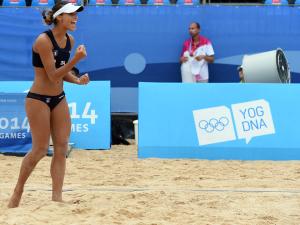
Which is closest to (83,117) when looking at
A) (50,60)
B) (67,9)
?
(67,9)

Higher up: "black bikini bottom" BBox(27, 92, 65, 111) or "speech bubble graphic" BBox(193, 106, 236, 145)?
"black bikini bottom" BBox(27, 92, 65, 111)

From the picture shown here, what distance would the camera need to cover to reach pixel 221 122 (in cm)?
920

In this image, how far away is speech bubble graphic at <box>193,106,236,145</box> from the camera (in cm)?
920

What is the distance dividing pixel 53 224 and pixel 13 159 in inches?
177

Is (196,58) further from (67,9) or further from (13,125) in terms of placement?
(67,9)

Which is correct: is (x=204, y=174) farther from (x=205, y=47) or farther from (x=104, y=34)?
(x=104, y=34)

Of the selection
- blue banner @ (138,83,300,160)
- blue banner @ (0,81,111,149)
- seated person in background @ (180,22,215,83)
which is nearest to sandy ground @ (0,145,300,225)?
blue banner @ (138,83,300,160)

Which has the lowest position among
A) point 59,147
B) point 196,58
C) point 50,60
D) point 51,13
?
point 59,147

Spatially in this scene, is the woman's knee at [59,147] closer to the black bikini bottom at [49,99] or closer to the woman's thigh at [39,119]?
the woman's thigh at [39,119]

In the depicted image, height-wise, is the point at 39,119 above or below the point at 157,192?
above

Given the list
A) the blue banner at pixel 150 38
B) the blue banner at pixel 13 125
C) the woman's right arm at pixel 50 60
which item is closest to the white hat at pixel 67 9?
the woman's right arm at pixel 50 60

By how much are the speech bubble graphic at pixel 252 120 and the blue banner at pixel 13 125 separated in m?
3.03

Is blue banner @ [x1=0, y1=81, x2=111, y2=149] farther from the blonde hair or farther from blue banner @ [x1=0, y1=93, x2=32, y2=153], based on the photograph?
the blonde hair

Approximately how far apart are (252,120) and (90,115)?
8.44 feet
